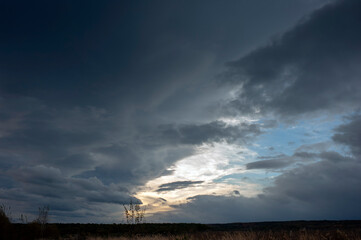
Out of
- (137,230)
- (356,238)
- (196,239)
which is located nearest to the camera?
(356,238)

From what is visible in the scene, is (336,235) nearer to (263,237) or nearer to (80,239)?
(263,237)

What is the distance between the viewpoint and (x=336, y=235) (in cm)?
1672

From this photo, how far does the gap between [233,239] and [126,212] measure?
14.7 meters

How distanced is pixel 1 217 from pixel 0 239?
254cm

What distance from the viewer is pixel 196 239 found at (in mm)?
23141

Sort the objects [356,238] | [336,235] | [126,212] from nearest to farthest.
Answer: [356,238]
[336,235]
[126,212]

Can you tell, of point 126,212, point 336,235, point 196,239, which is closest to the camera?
point 336,235

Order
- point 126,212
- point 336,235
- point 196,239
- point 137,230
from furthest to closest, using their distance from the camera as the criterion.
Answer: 1. point 137,230
2. point 126,212
3. point 196,239
4. point 336,235

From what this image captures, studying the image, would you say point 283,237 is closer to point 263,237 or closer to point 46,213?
point 263,237

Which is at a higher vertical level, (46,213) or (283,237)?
(46,213)

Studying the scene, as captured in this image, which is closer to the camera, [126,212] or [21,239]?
[21,239]

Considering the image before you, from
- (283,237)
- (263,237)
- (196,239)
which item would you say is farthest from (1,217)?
(283,237)

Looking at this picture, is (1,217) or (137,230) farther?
(137,230)

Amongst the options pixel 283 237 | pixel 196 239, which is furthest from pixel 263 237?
pixel 196 239
